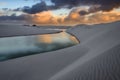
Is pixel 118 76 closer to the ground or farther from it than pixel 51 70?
farther from it

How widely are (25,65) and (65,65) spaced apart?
1689 mm

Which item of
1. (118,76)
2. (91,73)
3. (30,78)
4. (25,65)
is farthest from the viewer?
(25,65)

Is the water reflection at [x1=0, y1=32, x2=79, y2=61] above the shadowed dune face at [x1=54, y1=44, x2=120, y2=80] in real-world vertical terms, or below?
below

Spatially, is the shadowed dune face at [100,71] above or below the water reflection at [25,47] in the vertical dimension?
above

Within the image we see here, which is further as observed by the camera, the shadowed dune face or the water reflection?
the water reflection

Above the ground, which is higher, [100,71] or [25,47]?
[100,71]

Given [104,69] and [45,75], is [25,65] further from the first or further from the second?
[104,69]

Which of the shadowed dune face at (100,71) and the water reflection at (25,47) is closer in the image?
the shadowed dune face at (100,71)

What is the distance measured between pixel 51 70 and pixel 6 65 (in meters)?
2.10

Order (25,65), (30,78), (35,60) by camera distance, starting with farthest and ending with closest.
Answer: (35,60) < (25,65) < (30,78)

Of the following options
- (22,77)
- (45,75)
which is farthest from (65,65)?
(22,77)

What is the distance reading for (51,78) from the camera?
24.2 feet

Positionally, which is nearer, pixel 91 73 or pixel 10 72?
pixel 91 73

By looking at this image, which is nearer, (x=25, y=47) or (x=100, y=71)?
(x=100, y=71)
